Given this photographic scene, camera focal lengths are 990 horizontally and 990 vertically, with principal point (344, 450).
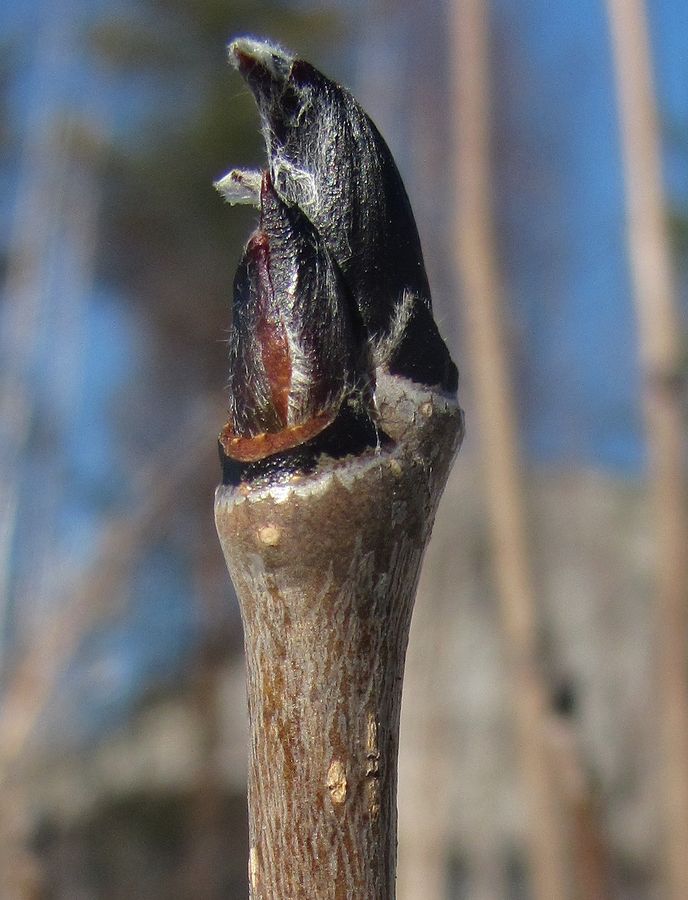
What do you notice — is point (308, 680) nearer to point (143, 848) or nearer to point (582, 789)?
point (582, 789)

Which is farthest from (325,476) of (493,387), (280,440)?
(493,387)

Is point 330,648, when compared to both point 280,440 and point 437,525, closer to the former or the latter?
point 280,440

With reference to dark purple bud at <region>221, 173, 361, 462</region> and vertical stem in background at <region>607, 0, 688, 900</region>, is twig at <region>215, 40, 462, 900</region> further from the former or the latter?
vertical stem in background at <region>607, 0, 688, 900</region>

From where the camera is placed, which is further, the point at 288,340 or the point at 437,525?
the point at 437,525

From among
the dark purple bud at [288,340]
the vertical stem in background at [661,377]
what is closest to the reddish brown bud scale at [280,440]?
the dark purple bud at [288,340]

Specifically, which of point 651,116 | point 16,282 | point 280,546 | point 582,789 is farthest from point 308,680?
point 16,282

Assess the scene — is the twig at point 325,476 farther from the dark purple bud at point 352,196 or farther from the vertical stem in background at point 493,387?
the vertical stem in background at point 493,387
